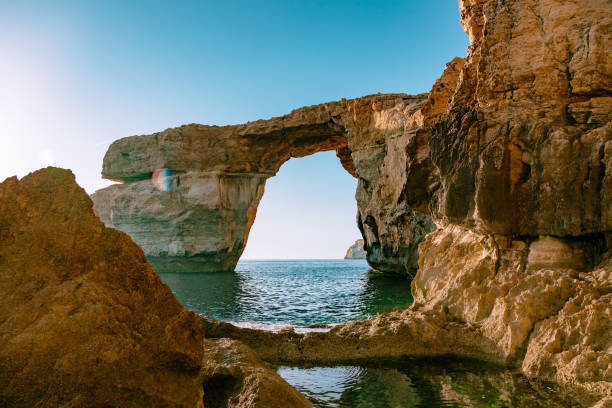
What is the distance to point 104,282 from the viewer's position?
8.93 ft

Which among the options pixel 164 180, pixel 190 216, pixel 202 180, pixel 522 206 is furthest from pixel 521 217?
pixel 164 180

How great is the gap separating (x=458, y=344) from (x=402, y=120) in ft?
59.5

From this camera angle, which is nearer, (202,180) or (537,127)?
(537,127)

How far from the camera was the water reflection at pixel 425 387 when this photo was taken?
405cm

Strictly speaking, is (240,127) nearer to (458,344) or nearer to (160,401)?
(458,344)

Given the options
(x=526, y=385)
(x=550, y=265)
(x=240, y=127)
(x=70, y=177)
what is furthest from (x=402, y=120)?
(x=70, y=177)

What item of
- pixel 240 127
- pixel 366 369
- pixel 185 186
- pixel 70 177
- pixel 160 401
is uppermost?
pixel 240 127

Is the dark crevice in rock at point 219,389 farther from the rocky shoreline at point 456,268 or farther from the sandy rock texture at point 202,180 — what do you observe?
the sandy rock texture at point 202,180

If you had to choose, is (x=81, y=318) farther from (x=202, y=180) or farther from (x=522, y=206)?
(x=202, y=180)

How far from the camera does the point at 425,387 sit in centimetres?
467

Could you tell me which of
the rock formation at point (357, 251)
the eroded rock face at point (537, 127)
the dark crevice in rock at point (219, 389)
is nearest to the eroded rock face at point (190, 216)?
the eroded rock face at point (537, 127)

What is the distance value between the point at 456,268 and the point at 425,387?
2.93 metres

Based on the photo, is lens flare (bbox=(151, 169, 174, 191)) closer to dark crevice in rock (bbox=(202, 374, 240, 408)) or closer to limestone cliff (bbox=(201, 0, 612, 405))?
limestone cliff (bbox=(201, 0, 612, 405))

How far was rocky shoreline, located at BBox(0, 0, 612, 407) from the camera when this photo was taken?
2.40 meters
